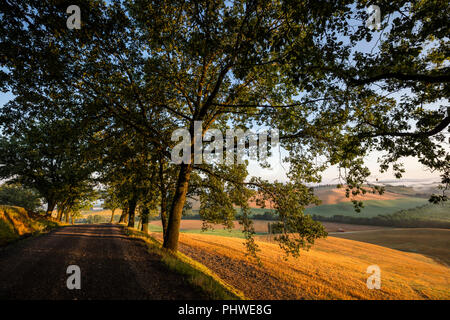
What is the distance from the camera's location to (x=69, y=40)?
7387mm

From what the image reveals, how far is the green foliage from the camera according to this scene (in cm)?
3659

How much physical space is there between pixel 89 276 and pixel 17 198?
50083mm

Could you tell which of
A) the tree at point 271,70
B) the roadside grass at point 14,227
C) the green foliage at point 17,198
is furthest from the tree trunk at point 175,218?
the green foliage at point 17,198

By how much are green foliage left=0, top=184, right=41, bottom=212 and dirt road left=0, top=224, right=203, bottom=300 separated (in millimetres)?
41942

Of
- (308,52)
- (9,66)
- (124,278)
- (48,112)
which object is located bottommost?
(124,278)

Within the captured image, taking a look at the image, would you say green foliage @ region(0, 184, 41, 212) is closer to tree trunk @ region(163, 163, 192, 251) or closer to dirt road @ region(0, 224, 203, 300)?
dirt road @ region(0, 224, 203, 300)

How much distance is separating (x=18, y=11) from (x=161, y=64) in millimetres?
5100

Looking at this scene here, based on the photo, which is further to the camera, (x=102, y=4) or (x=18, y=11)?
(x=102, y=4)

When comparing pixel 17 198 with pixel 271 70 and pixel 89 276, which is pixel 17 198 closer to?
pixel 89 276

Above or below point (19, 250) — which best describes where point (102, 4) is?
above

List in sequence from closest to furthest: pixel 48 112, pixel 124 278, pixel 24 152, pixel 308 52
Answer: pixel 308 52
pixel 124 278
pixel 48 112
pixel 24 152

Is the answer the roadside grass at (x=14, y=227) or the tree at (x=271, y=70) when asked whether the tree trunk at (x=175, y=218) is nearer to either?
the tree at (x=271, y=70)
